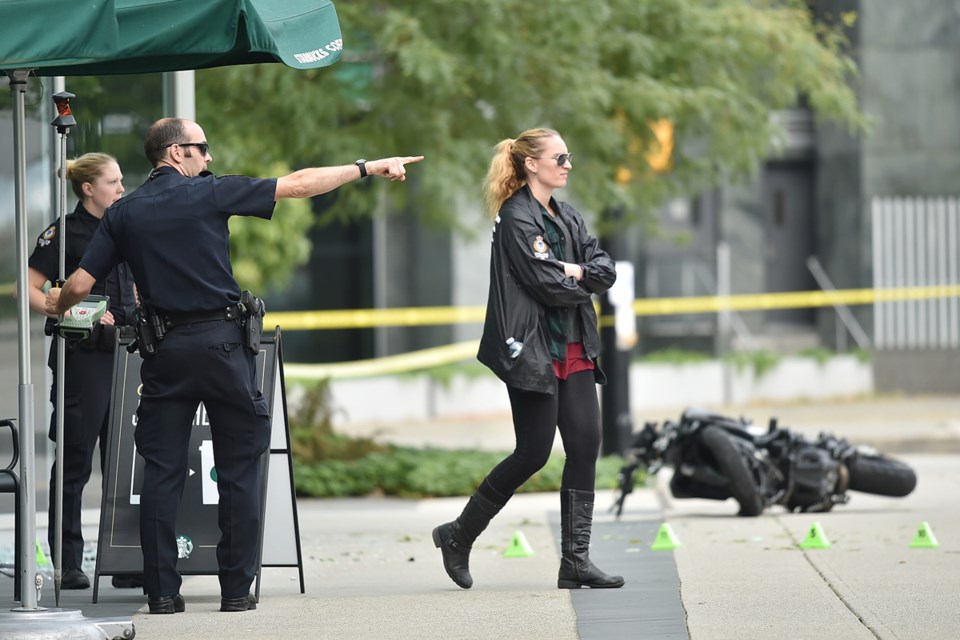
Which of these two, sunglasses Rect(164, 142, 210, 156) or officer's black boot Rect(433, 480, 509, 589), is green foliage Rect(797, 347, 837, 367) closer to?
officer's black boot Rect(433, 480, 509, 589)

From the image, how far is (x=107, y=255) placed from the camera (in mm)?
6230

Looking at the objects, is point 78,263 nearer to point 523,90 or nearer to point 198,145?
point 198,145

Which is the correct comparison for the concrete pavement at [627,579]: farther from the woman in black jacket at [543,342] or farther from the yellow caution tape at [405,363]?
the yellow caution tape at [405,363]

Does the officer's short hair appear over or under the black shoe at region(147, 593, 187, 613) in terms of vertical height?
over

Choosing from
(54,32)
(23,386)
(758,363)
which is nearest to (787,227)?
(758,363)

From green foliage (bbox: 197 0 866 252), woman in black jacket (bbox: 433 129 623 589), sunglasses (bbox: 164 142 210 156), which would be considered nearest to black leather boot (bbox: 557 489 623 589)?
woman in black jacket (bbox: 433 129 623 589)

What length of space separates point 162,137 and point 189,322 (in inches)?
27.7

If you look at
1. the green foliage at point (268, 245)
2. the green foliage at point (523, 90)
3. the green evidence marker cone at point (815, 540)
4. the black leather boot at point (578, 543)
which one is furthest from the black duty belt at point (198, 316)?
the green foliage at point (268, 245)

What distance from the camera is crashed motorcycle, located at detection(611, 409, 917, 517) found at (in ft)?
31.7

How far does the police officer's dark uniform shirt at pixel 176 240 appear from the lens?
20.2 ft

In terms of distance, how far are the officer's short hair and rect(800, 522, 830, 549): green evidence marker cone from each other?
379 centimetres

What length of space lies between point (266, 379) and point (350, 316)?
1373 cm

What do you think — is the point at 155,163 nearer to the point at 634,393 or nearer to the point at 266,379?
the point at 266,379

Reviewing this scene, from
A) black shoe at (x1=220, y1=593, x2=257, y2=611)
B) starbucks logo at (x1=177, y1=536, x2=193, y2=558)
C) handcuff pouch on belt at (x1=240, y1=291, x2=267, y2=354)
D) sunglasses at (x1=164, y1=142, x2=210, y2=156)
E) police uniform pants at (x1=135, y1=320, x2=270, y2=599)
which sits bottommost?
black shoe at (x1=220, y1=593, x2=257, y2=611)
